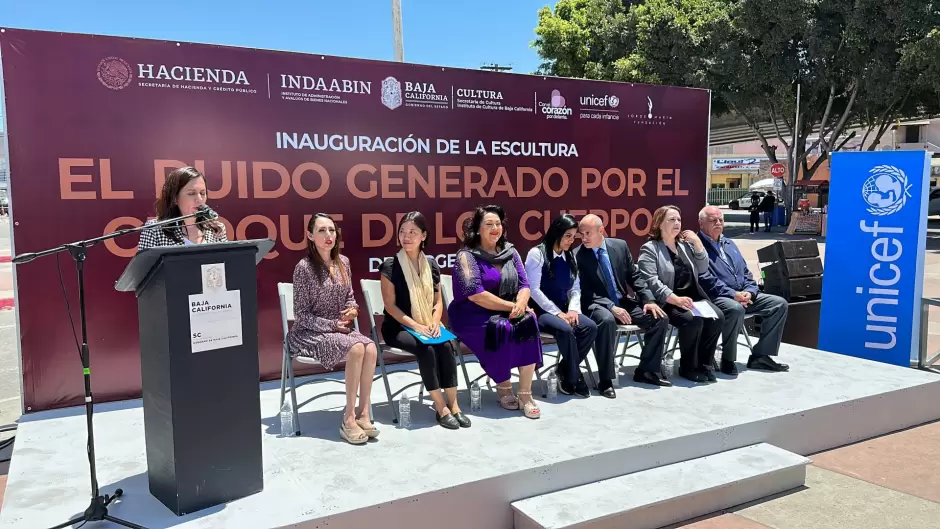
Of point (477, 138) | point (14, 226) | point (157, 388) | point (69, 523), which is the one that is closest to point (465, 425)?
point (157, 388)

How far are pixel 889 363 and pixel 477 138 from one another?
3868 millimetres

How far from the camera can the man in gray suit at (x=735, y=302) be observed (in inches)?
203

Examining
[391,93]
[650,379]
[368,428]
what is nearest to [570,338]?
[650,379]

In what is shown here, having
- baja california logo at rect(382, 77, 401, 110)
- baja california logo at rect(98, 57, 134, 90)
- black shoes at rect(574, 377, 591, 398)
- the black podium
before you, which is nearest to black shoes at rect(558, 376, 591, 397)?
black shoes at rect(574, 377, 591, 398)

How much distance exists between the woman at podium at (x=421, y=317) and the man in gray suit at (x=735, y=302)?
2.19 meters

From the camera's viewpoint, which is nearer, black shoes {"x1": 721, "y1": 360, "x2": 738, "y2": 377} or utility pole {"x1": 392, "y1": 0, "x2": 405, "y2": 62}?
black shoes {"x1": 721, "y1": 360, "x2": 738, "y2": 377}


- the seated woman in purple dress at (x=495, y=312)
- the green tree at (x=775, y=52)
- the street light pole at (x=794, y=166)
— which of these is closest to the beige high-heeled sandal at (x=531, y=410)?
the seated woman in purple dress at (x=495, y=312)

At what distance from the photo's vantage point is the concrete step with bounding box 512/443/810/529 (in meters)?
3.17

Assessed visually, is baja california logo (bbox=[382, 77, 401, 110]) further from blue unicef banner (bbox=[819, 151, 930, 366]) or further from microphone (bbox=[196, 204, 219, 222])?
blue unicef banner (bbox=[819, 151, 930, 366])

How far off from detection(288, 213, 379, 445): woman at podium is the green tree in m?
16.9

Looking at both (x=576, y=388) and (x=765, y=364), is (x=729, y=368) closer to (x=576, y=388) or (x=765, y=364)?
(x=765, y=364)

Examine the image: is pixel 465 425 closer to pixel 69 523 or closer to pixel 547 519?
pixel 547 519

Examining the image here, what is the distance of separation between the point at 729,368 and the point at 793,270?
182 cm

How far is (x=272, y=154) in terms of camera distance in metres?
4.83
